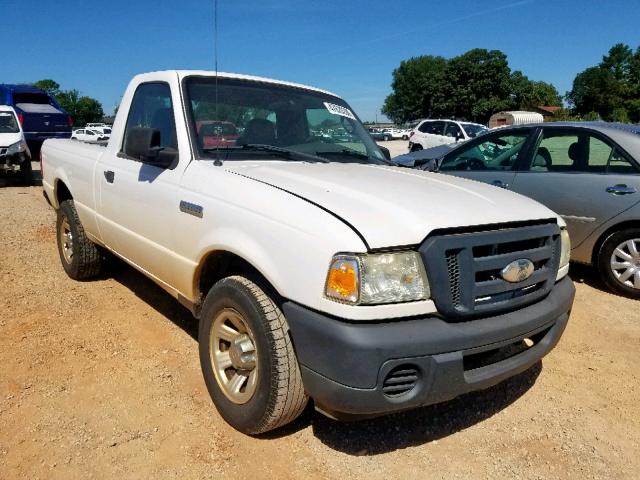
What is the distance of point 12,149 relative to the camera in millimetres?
11961

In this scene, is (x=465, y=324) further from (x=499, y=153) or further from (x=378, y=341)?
(x=499, y=153)

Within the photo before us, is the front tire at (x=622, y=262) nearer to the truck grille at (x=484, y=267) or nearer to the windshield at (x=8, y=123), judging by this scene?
the truck grille at (x=484, y=267)

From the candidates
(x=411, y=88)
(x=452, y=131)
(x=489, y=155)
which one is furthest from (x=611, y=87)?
(x=489, y=155)

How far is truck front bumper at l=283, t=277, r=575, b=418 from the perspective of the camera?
197 centimetres

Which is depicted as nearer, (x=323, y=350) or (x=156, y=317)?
(x=323, y=350)

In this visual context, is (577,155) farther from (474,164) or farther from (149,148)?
(149,148)

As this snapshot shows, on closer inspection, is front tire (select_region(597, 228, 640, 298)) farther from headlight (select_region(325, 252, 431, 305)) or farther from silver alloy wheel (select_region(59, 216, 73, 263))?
silver alloy wheel (select_region(59, 216, 73, 263))

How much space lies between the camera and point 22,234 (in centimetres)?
695

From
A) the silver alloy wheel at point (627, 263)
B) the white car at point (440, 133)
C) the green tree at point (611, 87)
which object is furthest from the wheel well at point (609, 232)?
the green tree at point (611, 87)

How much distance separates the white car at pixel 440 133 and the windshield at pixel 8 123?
1222cm

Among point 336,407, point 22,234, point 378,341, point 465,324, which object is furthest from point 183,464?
point 22,234

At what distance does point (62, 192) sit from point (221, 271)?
297cm

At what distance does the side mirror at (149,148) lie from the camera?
2.90m

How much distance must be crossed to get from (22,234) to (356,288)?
21.3 ft
